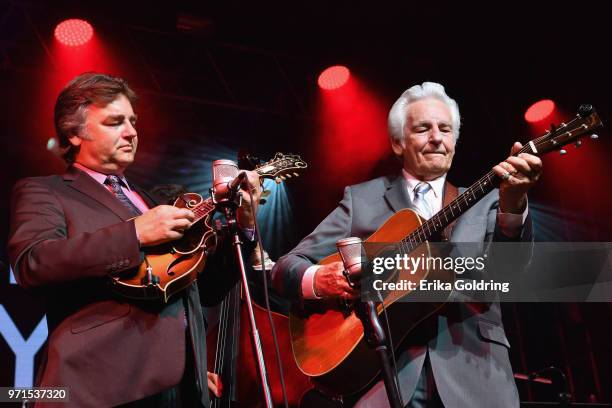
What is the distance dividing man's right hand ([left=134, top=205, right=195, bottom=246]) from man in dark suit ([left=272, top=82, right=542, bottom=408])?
784mm

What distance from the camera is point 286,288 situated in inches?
132

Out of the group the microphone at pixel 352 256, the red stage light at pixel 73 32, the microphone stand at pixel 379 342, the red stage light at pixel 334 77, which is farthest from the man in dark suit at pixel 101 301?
the red stage light at pixel 334 77

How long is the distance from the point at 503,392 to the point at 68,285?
1.78 metres

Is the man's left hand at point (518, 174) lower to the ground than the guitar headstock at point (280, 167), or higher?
lower

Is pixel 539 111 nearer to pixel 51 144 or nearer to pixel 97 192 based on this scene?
Answer: pixel 51 144

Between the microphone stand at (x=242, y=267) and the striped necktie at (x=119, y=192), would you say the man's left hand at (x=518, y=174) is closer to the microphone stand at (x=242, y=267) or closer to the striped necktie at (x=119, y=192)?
the microphone stand at (x=242, y=267)

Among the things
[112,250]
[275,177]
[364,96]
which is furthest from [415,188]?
[364,96]

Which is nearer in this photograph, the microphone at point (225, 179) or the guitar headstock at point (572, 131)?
the microphone at point (225, 179)

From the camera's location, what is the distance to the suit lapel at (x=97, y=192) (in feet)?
9.14

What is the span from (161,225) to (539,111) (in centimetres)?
574

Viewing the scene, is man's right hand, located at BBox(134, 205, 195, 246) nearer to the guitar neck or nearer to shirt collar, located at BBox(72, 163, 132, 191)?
shirt collar, located at BBox(72, 163, 132, 191)

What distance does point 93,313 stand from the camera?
2.51 metres

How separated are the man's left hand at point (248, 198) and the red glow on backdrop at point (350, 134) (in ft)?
15.9

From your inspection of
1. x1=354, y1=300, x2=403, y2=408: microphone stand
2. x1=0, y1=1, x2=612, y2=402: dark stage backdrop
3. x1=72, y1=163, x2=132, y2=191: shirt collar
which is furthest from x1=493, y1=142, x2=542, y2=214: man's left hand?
x1=0, y1=1, x2=612, y2=402: dark stage backdrop
